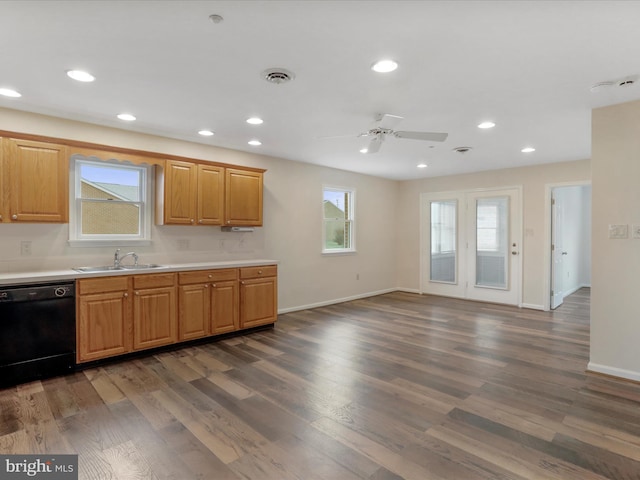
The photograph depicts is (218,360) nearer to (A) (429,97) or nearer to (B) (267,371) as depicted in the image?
(B) (267,371)

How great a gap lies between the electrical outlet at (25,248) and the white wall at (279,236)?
31mm

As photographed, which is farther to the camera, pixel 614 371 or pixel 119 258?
pixel 119 258

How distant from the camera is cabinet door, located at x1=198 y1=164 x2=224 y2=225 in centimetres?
444

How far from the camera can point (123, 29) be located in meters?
2.09

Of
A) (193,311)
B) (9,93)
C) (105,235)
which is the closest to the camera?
(9,93)

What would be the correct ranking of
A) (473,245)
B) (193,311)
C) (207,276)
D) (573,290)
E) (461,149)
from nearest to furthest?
1. (193,311)
2. (207,276)
3. (461,149)
4. (473,245)
5. (573,290)

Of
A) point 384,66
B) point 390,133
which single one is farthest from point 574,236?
point 384,66

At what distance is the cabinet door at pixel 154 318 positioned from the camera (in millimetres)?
3678

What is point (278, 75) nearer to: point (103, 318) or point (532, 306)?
point (103, 318)

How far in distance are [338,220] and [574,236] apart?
212 inches

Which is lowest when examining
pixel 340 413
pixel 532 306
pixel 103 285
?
pixel 340 413

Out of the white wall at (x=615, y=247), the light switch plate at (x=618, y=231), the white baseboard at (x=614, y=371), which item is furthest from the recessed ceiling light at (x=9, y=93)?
the white baseboard at (x=614, y=371)

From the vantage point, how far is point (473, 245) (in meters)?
6.89

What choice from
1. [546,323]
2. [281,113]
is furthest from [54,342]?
[546,323]
